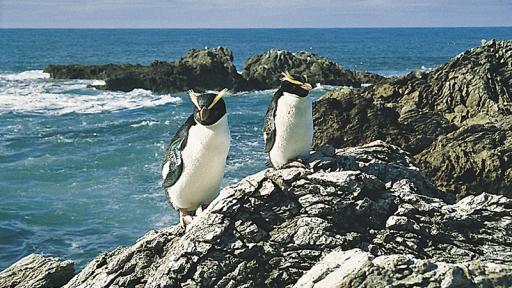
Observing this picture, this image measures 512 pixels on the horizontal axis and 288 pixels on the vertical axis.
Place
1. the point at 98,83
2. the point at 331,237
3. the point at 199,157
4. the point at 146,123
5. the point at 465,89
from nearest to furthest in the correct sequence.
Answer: the point at 331,237 → the point at 199,157 → the point at 465,89 → the point at 146,123 → the point at 98,83

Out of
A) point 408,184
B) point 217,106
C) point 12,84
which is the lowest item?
point 12,84

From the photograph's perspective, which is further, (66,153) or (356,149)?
(66,153)

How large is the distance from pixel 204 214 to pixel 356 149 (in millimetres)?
2865

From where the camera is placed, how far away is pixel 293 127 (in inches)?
308

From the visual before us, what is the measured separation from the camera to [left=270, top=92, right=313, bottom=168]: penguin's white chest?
7.83 meters

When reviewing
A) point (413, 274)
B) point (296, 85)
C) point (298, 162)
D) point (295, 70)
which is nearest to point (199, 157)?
point (298, 162)

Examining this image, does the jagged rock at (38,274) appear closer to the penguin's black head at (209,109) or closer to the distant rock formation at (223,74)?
the penguin's black head at (209,109)

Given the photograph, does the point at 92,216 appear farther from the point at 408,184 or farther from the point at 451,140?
the point at 408,184

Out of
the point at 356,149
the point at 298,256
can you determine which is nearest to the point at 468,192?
the point at 356,149

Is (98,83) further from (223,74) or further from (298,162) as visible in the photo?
(298,162)

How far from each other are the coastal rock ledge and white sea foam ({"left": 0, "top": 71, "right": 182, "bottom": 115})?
2885 cm

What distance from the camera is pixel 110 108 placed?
3606 centimetres

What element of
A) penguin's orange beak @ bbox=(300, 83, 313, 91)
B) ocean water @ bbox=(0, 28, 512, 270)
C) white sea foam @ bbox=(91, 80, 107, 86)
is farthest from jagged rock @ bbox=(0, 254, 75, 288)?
white sea foam @ bbox=(91, 80, 107, 86)

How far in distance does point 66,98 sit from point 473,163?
29341 millimetres
